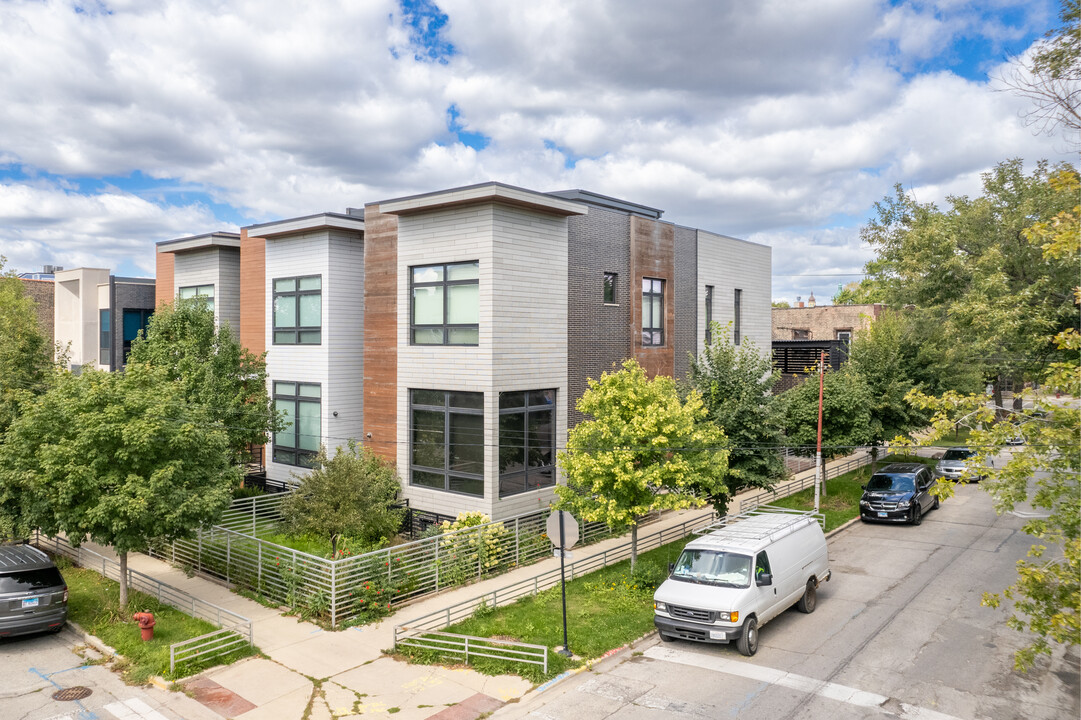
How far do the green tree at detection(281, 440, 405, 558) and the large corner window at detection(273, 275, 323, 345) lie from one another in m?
6.48

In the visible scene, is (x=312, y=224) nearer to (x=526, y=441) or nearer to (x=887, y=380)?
(x=526, y=441)

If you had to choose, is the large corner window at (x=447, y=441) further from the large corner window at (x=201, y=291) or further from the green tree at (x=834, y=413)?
the large corner window at (x=201, y=291)

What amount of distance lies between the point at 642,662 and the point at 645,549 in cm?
746

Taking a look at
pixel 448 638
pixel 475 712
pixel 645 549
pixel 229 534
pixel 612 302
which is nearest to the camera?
pixel 475 712

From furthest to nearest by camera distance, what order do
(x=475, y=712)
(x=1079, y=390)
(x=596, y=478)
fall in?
(x=596, y=478), (x=475, y=712), (x=1079, y=390)

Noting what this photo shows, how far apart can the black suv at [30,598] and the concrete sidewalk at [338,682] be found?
358cm

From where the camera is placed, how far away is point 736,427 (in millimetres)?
19922

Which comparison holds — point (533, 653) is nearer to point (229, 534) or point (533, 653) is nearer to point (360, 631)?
point (360, 631)

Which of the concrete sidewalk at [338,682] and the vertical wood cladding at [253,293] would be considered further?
the vertical wood cladding at [253,293]

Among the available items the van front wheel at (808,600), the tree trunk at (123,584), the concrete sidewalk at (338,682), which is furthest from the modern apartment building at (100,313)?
the van front wheel at (808,600)

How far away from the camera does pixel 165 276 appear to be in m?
31.5

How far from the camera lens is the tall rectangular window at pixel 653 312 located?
25641 mm

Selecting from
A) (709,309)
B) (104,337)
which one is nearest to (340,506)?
(709,309)

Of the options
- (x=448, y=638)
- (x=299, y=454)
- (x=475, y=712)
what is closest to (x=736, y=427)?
(x=448, y=638)
